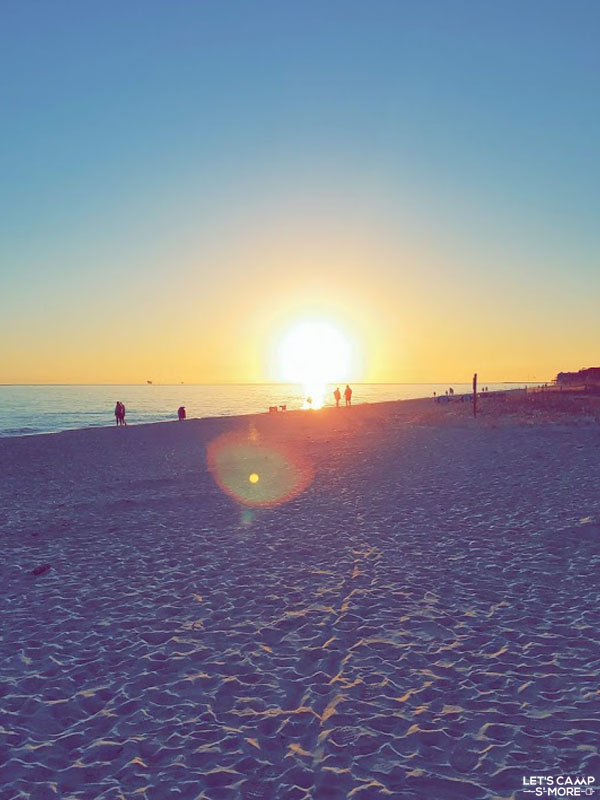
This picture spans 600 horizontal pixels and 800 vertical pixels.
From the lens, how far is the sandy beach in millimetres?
4887

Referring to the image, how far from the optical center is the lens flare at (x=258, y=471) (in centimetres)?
1808

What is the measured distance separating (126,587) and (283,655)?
4037mm

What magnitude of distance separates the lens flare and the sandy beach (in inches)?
23.8

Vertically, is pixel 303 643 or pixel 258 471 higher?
pixel 258 471

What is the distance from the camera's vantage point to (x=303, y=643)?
23.9 feet

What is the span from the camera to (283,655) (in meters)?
6.97

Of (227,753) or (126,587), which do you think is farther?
(126,587)

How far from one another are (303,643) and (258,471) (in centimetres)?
1583

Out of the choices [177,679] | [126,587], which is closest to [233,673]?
[177,679]

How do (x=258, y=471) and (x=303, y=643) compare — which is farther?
(x=258, y=471)

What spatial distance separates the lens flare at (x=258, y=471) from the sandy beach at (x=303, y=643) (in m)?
0.60

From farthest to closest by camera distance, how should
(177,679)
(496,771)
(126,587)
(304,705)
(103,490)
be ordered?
1. (103,490)
2. (126,587)
3. (177,679)
4. (304,705)
5. (496,771)

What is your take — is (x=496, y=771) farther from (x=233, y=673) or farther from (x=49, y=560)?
(x=49, y=560)

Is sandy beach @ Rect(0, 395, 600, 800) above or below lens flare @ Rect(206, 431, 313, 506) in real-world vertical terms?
below
